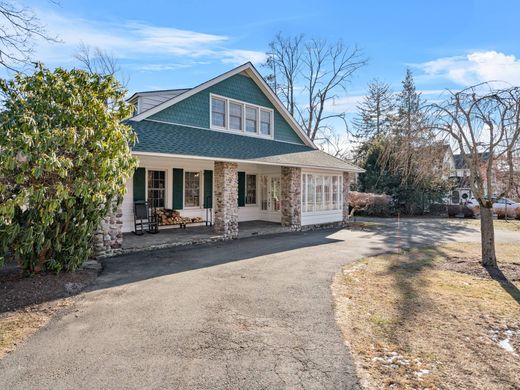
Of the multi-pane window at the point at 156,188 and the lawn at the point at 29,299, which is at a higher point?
the multi-pane window at the point at 156,188

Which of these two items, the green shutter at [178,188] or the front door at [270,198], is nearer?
the green shutter at [178,188]

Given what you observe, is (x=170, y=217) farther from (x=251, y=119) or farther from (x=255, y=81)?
(x=255, y=81)

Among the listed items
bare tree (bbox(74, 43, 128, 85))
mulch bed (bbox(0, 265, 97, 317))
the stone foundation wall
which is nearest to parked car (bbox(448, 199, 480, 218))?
the stone foundation wall

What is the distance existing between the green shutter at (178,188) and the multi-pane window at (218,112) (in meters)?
2.36

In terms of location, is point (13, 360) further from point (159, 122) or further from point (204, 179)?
point (204, 179)

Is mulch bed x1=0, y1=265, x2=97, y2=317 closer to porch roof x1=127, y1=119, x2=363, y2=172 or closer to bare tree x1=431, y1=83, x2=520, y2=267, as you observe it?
porch roof x1=127, y1=119, x2=363, y2=172

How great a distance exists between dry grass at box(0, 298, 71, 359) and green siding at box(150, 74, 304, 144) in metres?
7.54

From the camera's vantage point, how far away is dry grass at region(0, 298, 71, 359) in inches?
151

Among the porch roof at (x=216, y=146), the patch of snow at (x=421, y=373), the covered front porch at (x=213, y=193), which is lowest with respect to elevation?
the patch of snow at (x=421, y=373)

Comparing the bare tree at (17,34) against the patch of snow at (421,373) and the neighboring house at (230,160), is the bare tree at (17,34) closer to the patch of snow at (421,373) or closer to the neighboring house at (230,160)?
the neighboring house at (230,160)

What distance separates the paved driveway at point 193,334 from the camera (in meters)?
3.16

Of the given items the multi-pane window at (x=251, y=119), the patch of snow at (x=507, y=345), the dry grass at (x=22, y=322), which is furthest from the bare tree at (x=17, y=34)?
the patch of snow at (x=507, y=345)

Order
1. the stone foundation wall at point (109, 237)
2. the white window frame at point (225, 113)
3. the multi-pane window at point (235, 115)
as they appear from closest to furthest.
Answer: the stone foundation wall at point (109, 237)
the white window frame at point (225, 113)
the multi-pane window at point (235, 115)

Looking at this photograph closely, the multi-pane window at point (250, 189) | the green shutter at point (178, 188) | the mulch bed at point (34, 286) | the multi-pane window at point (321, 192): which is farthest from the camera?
the multi-pane window at point (250, 189)
